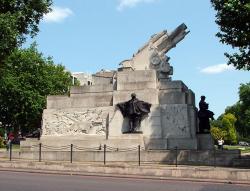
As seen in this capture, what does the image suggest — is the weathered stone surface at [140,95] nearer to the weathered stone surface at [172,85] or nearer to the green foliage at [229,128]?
the weathered stone surface at [172,85]

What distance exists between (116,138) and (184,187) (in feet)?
37.4

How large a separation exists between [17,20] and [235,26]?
1289 centimetres

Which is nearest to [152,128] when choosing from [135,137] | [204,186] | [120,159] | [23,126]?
[135,137]

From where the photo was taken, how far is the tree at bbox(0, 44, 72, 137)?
57.5 m

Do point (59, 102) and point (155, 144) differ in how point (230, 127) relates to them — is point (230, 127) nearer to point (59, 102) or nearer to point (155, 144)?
point (59, 102)

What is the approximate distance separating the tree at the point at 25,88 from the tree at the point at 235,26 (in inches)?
1455

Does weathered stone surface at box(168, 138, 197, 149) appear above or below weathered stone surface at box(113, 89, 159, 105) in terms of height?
below

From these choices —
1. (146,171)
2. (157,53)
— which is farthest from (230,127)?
(146,171)

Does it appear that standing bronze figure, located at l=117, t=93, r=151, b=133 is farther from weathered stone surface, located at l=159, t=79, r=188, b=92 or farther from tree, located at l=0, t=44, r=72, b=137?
tree, located at l=0, t=44, r=72, b=137

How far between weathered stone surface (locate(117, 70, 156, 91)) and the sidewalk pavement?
7793 mm

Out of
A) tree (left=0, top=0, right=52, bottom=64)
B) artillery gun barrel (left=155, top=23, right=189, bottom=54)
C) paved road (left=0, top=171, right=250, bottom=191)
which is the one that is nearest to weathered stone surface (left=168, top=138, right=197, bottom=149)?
artillery gun barrel (left=155, top=23, right=189, bottom=54)

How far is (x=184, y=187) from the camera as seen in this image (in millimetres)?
15617

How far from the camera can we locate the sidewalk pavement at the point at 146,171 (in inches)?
715

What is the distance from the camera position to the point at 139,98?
2712 cm
